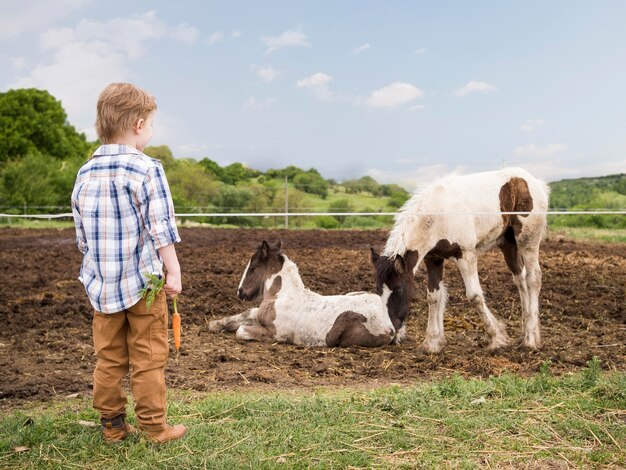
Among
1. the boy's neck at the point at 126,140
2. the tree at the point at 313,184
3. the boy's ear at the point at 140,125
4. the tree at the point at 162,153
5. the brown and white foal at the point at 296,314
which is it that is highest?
the tree at the point at 162,153

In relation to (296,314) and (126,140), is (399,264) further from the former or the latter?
(126,140)

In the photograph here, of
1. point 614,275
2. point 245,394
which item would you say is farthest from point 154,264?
point 614,275

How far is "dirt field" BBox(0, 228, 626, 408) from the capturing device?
6086mm

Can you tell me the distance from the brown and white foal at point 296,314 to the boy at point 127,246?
11.6 ft

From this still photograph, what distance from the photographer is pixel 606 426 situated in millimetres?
4281

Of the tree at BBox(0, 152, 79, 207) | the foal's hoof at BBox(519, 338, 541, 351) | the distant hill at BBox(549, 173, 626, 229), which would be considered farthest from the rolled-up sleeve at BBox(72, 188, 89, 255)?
the tree at BBox(0, 152, 79, 207)

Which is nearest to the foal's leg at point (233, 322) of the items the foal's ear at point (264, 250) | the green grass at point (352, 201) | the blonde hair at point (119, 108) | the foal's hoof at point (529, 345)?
the foal's ear at point (264, 250)

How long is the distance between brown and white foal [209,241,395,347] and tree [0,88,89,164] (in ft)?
137

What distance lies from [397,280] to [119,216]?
4.05 metres

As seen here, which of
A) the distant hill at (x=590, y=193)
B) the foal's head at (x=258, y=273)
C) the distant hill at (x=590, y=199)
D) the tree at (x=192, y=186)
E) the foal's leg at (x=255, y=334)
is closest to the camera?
the foal's leg at (x=255, y=334)

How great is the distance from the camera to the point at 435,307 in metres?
7.45

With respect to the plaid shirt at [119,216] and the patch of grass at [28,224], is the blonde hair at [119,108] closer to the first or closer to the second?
the plaid shirt at [119,216]

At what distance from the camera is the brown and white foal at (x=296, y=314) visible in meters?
7.36

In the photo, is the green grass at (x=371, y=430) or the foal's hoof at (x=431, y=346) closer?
the green grass at (x=371, y=430)
